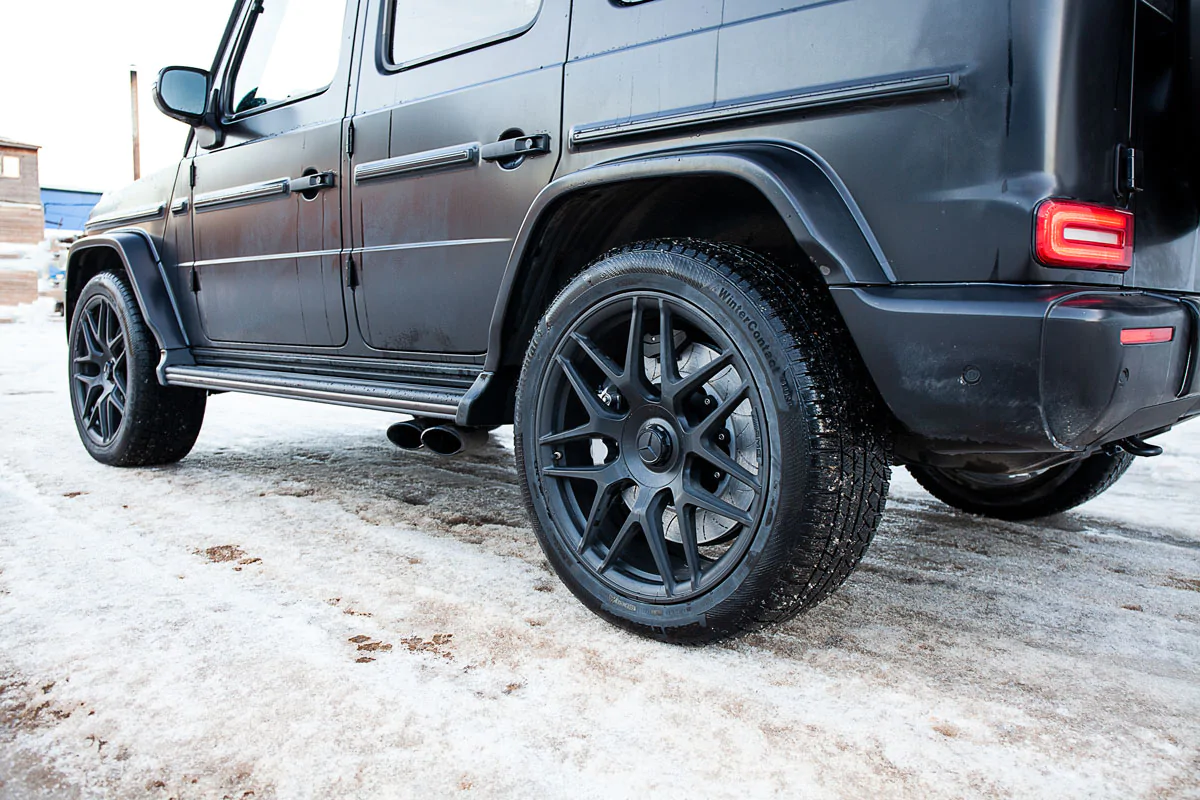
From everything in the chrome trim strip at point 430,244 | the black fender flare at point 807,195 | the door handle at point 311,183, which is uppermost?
the door handle at point 311,183

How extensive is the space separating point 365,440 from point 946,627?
343 centimetres

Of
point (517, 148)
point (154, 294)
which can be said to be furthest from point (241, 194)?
point (517, 148)

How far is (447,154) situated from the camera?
240cm

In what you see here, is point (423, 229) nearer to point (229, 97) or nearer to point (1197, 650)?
point (229, 97)

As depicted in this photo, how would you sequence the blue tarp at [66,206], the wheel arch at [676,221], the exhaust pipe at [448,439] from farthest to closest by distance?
the blue tarp at [66,206]
the exhaust pipe at [448,439]
the wheel arch at [676,221]

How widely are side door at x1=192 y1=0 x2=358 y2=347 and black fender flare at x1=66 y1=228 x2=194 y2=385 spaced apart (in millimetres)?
158

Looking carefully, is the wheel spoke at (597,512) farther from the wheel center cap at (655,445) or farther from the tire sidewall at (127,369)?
the tire sidewall at (127,369)

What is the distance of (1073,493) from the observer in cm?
279

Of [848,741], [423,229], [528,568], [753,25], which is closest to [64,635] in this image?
[528,568]

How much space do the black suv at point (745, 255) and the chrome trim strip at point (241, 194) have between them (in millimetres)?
51

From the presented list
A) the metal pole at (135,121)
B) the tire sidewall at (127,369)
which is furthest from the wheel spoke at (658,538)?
the metal pole at (135,121)

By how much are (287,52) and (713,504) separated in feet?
8.18

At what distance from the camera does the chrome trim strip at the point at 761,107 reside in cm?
153

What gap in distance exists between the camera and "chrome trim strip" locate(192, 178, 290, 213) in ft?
9.88
